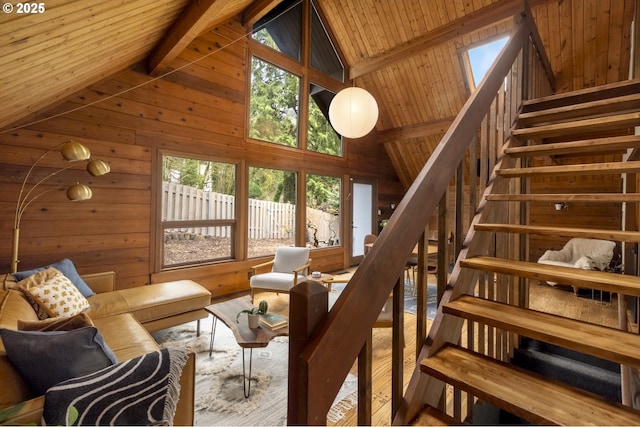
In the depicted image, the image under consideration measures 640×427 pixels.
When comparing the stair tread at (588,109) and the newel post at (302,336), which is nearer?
the newel post at (302,336)

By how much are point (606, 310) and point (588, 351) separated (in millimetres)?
4284

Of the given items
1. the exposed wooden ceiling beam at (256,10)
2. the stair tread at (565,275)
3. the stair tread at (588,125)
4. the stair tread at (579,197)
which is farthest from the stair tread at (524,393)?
the exposed wooden ceiling beam at (256,10)

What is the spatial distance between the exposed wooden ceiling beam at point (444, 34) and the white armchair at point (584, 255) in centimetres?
382

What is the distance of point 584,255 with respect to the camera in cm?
496

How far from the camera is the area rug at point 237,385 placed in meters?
1.88

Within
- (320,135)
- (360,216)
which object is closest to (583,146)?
(320,135)

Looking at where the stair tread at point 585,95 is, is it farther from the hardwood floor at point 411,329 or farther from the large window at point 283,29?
the large window at point 283,29

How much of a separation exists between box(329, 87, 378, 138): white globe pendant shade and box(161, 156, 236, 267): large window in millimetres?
1926

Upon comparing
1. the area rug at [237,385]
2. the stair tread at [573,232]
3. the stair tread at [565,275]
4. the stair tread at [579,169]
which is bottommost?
the area rug at [237,385]

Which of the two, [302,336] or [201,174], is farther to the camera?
[201,174]

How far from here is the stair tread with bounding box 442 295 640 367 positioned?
97 centimetres

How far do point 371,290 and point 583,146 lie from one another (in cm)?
192

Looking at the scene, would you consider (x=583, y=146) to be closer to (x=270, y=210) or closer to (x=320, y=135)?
(x=270, y=210)

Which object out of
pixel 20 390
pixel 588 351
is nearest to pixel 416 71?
pixel 588 351
